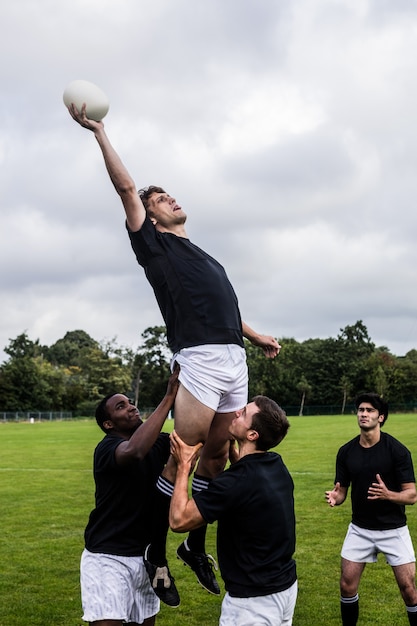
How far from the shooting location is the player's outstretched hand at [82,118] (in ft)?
14.1

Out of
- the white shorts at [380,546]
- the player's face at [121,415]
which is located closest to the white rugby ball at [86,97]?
the player's face at [121,415]

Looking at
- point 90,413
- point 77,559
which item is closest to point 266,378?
point 90,413

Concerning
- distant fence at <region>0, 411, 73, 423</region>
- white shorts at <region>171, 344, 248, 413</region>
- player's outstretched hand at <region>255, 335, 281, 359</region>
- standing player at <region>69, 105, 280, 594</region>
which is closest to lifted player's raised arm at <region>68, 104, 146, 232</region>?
standing player at <region>69, 105, 280, 594</region>

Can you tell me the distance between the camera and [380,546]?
7.23 meters

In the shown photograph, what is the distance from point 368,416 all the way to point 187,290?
12.3 feet

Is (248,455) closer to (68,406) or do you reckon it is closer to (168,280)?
(168,280)

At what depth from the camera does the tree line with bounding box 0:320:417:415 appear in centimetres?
7962

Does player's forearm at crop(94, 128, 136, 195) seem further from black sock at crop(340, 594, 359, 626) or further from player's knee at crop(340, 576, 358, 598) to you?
black sock at crop(340, 594, 359, 626)

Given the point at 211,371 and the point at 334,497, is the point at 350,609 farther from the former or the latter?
the point at 211,371

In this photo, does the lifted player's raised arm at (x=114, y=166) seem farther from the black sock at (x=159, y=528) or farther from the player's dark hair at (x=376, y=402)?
the player's dark hair at (x=376, y=402)

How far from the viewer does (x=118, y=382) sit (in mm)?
85375

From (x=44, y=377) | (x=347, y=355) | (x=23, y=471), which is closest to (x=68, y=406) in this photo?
(x=44, y=377)

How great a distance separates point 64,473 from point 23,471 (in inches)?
70.0

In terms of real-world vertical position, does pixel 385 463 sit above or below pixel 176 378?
below
